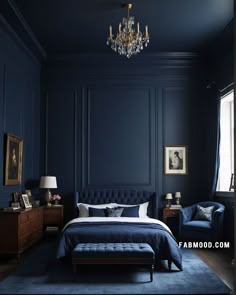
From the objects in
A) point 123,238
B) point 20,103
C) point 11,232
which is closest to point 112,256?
point 123,238

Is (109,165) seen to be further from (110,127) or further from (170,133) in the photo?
(170,133)

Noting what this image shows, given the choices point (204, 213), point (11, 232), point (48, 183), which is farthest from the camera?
point (48, 183)

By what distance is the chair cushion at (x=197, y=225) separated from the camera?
7.68m

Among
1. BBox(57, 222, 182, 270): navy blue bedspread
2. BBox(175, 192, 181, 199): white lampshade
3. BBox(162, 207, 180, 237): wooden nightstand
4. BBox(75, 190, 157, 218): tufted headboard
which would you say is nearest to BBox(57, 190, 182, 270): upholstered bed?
BBox(57, 222, 182, 270): navy blue bedspread

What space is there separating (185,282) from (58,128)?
507 cm

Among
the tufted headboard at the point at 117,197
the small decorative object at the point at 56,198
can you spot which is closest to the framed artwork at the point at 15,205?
the small decorative object at the point at 56,198

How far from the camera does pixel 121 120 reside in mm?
9344

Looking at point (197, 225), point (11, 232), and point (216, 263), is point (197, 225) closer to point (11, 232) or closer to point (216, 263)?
point (216, 263)

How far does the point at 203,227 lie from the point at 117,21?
3.98 m

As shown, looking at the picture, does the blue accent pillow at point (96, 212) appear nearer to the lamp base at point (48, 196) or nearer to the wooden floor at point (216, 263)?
the lamp base at point (48, 196)

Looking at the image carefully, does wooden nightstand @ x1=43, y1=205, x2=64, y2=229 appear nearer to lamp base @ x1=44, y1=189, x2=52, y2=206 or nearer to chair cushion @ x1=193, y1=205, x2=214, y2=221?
lamp base @ x1=44, y1=189, x2=52, y2=206

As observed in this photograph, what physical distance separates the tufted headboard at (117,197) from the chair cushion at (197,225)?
111cm

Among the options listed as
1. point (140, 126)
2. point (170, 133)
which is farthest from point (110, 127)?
point (170, 133)

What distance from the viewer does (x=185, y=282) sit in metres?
5.22
